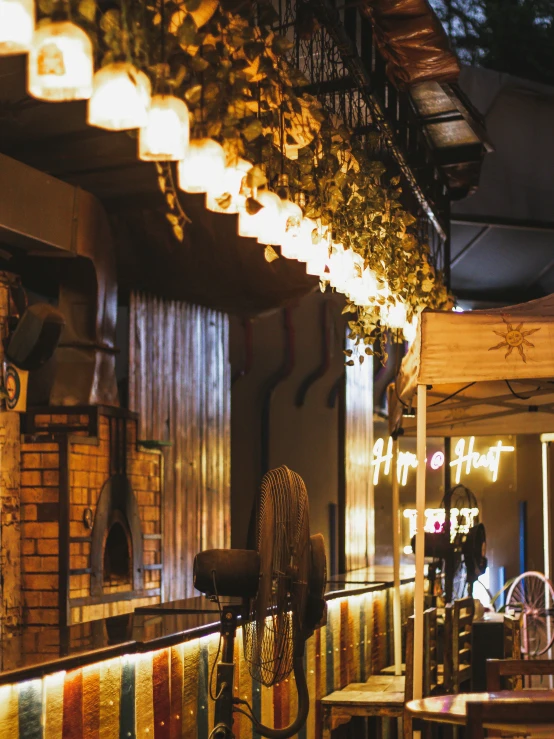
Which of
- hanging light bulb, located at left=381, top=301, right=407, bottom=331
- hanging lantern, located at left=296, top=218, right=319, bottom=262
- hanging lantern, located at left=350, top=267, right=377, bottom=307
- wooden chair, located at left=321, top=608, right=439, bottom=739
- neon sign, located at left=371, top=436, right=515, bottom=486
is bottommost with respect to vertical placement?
wooden chair, located at left=321, top=608, right=439, bottom=739

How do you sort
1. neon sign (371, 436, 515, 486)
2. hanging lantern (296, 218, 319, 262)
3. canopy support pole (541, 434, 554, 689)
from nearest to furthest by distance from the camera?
hanging lantern (296, 218, 319, 262), canopy support pole (541, 434, 554, 689), neon sign (371, 436, 515, 486)

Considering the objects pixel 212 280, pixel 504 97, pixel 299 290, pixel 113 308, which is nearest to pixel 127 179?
pixel 113 308

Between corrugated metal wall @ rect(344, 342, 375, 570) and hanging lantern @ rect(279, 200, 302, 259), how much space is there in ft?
19.2

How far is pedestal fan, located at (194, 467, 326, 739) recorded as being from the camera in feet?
12.5

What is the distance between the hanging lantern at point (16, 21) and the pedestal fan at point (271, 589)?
1.90 meters

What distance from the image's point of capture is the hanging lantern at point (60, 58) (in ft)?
9.08

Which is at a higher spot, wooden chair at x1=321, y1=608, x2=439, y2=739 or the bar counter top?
the bar counter top

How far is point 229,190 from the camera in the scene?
4.43m

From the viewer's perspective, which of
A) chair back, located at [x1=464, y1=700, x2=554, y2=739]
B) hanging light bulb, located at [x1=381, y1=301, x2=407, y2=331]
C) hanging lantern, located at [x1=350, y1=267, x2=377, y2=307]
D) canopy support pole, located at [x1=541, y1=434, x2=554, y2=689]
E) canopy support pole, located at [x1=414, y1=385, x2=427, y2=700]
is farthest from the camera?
canopy support pole, located at [x1=541, y1=434, x2=554, y2=689]

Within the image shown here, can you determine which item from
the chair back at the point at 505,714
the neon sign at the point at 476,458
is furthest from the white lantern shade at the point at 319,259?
the neon sign at the point at 476,458

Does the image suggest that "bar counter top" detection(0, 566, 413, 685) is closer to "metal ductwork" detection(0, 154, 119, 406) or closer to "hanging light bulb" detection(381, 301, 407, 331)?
"hanging light bulb" detection(381, 301, 407, 331)

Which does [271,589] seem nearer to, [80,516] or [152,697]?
[152,697]

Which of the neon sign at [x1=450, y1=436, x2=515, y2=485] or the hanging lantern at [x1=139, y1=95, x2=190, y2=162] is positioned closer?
the hanging lantern at [x1=139, y1=95, x2=190, y2=162]

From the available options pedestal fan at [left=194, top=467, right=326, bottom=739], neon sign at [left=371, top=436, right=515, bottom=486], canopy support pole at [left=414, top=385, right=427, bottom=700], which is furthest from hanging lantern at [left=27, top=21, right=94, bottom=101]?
neon sign at [left=371, top=436, right=515, bottom=486]
